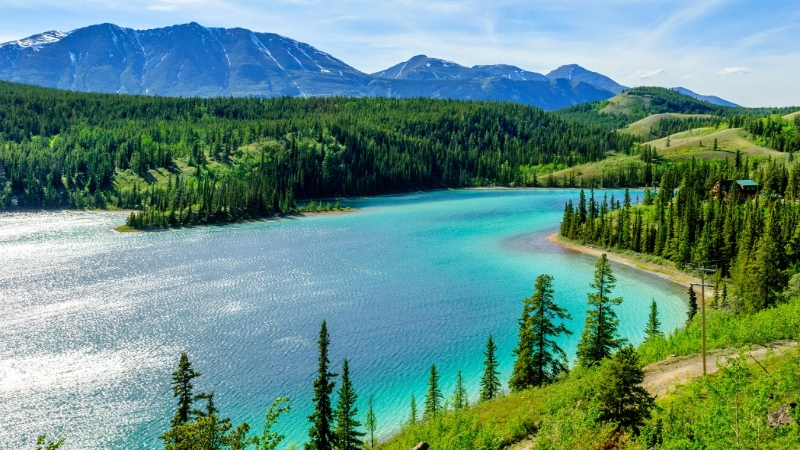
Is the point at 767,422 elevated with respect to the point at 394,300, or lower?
elevated

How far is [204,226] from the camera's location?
136m

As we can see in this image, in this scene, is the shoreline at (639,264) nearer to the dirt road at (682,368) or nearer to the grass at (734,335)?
the grass at (734,335)

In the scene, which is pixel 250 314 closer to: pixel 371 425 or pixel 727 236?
pixel 371 425

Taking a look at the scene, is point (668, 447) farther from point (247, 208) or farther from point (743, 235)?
point (247, 208)

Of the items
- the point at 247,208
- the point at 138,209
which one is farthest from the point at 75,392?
the point at 138,209

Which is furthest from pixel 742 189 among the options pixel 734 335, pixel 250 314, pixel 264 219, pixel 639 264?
pixel 264 219

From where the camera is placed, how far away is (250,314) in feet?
206

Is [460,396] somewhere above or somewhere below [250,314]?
above

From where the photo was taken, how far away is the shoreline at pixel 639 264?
75500mm

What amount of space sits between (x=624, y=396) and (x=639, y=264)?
232 ft

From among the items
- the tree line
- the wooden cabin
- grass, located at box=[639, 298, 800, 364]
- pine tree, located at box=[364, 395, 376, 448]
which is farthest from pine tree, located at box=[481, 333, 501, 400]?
the wooden cabin

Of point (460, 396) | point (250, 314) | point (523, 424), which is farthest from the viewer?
point (250, 314)

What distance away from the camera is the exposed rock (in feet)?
64.5

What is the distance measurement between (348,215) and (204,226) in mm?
40497
